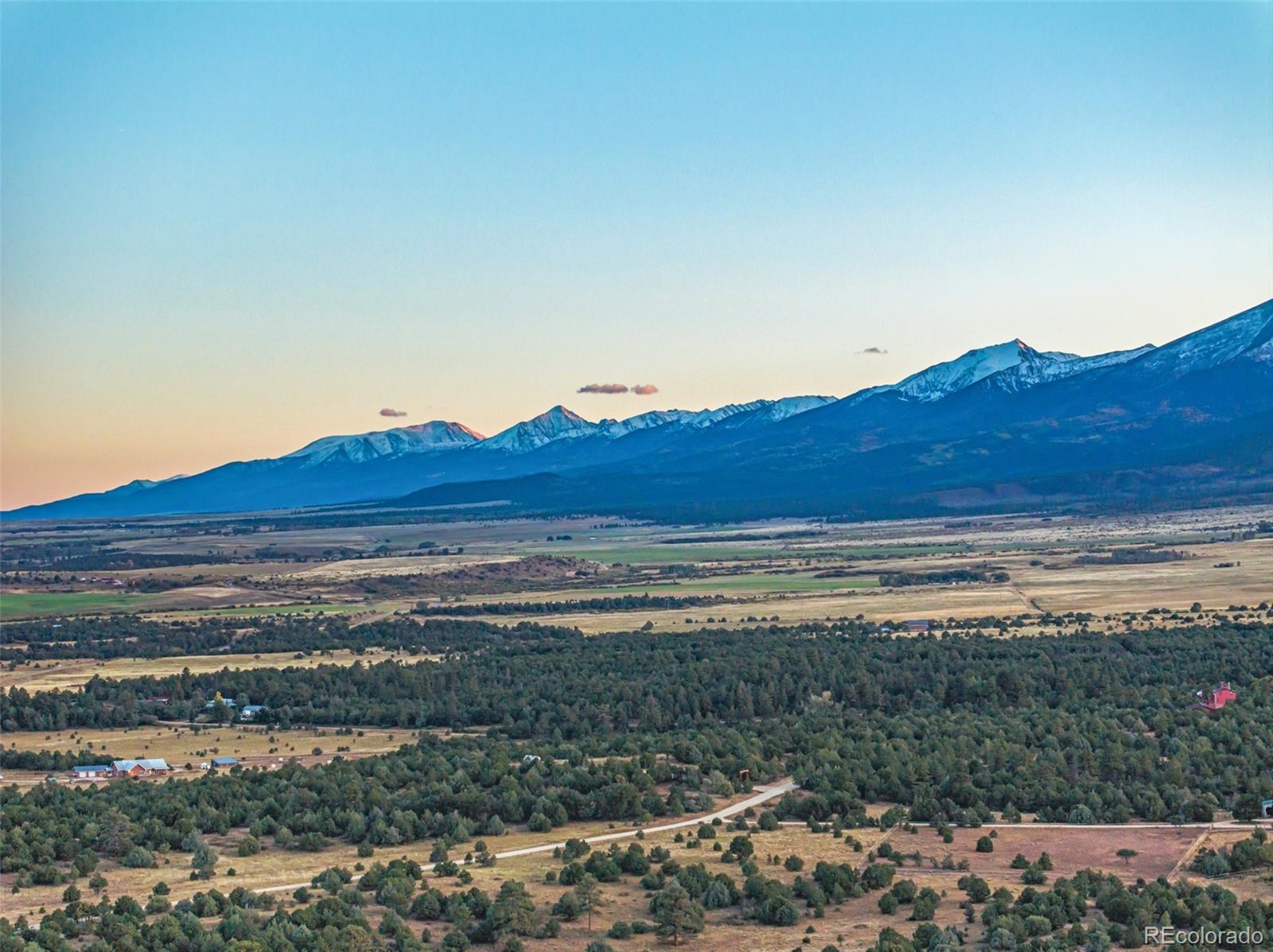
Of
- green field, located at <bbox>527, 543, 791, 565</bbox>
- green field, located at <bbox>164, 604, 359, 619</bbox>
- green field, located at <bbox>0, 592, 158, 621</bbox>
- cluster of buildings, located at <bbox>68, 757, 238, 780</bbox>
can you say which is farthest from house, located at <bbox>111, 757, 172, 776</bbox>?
green field, located at <bbox>527, 543, 791, 565</bbox>

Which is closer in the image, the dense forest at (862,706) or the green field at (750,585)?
the dense forest at (862,706)

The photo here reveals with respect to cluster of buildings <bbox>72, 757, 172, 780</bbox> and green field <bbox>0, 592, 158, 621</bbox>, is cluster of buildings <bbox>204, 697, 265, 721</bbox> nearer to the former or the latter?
cluster of buildings <bbox>72, 757, 172, 780</bbox>

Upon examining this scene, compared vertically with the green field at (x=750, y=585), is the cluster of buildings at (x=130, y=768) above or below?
above

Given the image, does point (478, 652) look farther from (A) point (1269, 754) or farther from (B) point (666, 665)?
(A) point (1269, 754)

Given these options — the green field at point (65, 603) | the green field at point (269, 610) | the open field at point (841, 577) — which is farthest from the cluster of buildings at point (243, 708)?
the green field at point (65, 603)

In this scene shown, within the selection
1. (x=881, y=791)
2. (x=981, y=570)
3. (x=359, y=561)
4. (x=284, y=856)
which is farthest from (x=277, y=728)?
(x=359, y=561)

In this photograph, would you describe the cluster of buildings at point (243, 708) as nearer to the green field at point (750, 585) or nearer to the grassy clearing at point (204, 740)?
the grassy clearing at point (204, 740)
